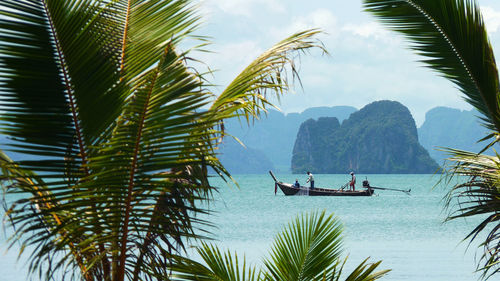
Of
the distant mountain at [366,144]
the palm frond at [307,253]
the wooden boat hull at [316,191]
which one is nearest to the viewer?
the palm frond at [307,253]

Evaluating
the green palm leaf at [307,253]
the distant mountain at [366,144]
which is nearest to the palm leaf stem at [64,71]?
the green palm leaf at [307,253]

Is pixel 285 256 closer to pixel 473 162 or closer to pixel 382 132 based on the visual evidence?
pixel 473 162

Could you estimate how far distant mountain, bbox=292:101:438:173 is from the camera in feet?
480

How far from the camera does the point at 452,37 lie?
13.0 feet

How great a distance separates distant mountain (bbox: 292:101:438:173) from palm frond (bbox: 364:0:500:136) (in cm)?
14204

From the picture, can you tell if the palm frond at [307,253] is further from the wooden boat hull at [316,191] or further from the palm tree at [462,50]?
the wooden boat hull at [316,191]

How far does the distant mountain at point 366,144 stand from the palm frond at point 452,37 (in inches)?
5592

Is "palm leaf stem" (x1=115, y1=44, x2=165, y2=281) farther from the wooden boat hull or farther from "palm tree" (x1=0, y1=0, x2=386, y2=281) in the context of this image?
the wooden boat hull

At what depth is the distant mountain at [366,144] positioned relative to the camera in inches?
5763

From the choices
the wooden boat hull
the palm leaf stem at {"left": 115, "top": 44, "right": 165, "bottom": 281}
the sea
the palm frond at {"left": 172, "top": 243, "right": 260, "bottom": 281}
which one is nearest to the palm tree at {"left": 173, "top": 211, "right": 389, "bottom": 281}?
the palm frond at {"left": 172, "top": 243, "right": 260, "bottom": 281}

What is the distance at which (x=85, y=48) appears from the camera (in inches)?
113

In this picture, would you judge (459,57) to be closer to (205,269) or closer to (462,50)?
(462,50)

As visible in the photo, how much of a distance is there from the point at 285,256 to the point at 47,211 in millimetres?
1307

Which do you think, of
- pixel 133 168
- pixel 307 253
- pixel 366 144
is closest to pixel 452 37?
pixel 307 253
